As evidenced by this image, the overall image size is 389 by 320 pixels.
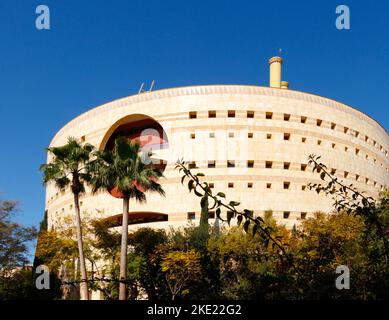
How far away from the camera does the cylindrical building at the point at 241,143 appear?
39.9 metres

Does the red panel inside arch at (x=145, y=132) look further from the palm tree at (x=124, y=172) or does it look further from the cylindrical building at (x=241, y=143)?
the palm tree at (x=124, y=172)

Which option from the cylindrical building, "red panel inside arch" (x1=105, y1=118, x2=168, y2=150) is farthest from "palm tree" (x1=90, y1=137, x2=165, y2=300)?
"red panel inside arch" (x1=105, y1=118, x2=168, y2=150)

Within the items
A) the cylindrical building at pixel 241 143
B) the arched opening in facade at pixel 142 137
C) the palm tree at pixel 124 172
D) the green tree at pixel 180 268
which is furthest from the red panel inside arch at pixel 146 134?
the palm tree at pixel 124 172

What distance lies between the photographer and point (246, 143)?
40.4 m

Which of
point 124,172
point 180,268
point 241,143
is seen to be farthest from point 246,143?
point 124,172

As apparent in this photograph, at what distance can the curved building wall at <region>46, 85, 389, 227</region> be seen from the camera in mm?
39875

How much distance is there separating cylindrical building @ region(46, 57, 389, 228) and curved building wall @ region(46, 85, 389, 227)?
0.08 meters

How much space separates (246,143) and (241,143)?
42 cm

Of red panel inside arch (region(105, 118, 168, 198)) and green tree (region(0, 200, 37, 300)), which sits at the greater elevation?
red panel inside arch (region(105, 118, 168, 198))

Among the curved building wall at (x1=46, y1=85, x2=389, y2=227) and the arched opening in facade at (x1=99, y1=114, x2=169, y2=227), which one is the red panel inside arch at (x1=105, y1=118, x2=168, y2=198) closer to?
the arched opening in facade at (x1=99, y1=114, x2=169, y2=227)

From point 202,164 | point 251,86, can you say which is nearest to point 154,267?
point 202,164

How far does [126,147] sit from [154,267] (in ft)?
25.7

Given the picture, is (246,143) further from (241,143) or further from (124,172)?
(124,172)
